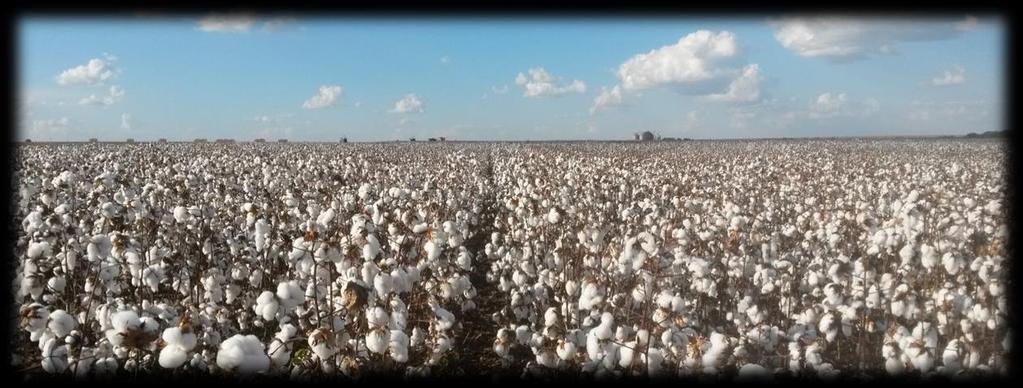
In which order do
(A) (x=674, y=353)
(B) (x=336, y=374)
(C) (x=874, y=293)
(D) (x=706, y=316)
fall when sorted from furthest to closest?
(D) (x=706, y=316), (C) (x=874, y=293), (A) (x=674, y=353), (B) (x=336, y=374)

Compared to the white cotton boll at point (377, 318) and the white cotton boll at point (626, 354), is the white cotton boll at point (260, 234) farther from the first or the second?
the white cotton boll at point (626, 354)

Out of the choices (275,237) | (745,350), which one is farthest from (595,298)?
(275,237)

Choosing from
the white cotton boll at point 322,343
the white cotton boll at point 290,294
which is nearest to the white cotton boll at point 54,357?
the white cotton boll at point 290,294

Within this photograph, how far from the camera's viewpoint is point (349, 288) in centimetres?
353

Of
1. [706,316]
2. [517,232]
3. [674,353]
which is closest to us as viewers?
[674,353]

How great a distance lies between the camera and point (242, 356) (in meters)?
2.69

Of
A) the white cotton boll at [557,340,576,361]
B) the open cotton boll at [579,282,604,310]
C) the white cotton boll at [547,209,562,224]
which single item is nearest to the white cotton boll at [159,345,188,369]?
the white cotton boll at [557,340,576,361]

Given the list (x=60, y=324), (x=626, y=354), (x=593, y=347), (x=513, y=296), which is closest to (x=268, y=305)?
(x=60, y=324)

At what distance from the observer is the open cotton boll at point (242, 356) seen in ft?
8.77

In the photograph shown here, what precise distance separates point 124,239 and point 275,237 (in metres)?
1.34

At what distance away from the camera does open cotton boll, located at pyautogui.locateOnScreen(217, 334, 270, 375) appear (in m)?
2.67

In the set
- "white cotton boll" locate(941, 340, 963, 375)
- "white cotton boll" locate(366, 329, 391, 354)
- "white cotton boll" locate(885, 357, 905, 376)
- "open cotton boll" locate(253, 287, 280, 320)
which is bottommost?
"white cotton boll" locate(885, 357, 905, 376)

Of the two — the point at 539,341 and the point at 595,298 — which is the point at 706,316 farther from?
the point at 539,341

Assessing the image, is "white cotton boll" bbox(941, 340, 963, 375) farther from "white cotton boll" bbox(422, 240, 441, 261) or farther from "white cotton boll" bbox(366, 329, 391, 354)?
"white cotton boll" bbox(422, 240, 441, 261)
